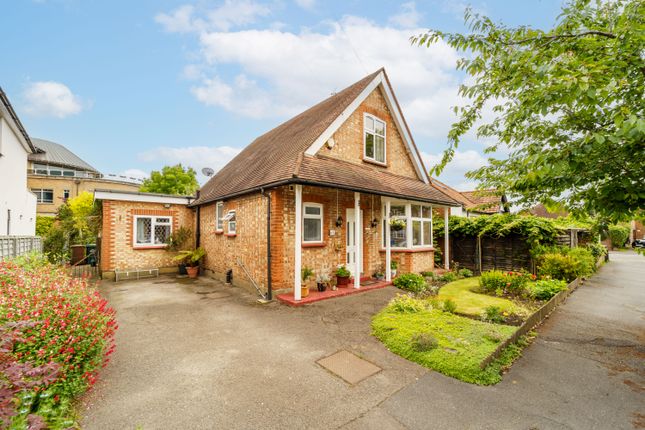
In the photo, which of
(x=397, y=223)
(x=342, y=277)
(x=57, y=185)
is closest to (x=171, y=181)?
(x=57, y=185)

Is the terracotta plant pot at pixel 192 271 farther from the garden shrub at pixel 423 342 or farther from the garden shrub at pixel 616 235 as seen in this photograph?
the garden shrub at pixel 616 235

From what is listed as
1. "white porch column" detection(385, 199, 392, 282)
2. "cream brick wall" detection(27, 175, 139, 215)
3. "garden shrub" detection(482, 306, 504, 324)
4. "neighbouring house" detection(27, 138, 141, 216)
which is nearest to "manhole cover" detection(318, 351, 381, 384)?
"garden shrub" detection(482, 306, 504, 324)

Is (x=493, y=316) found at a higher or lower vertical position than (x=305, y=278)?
lower

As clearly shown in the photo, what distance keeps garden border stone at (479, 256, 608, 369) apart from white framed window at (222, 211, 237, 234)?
8274mm

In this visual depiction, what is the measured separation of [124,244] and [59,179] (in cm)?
3126

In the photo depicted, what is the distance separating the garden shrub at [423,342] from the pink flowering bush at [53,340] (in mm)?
4357

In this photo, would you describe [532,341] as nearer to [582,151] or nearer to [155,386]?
[582,151]

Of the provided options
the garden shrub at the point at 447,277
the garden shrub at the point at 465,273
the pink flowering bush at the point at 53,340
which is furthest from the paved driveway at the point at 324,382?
the garden shrub at the point at 465,273

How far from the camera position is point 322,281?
8.51 meters

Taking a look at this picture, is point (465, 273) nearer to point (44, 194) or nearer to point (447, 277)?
point (447, 277)

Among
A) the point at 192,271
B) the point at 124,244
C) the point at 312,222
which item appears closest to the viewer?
the point at 312,222

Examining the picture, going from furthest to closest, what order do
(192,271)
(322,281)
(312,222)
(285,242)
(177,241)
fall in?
(177,241)
(192,271)
(312,222)
(322,281)
(285,242)

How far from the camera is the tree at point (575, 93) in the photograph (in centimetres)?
268

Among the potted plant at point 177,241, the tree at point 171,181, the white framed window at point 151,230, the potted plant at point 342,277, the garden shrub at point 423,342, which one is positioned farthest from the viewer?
the tree at point 171,181
